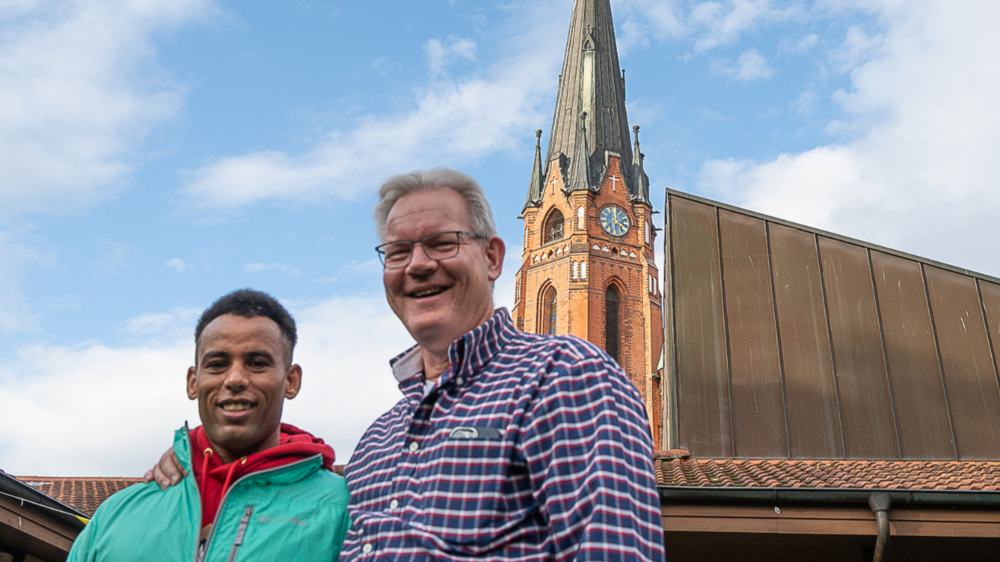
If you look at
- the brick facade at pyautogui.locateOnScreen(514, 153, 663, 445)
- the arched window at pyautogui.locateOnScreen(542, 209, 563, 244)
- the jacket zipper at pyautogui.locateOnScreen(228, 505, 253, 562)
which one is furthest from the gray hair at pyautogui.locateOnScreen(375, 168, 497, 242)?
the arched window at pyautogui.locateOnScreen(542, 209, 563, 244)

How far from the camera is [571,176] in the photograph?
42.6m

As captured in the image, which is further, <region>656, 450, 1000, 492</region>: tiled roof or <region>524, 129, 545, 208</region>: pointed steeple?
<region>524, 129, 545, 208</region>: pointed steeple

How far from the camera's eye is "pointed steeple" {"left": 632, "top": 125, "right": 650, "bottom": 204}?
43.5 meters

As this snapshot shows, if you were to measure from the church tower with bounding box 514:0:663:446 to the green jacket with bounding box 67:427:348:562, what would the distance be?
35.9 meters

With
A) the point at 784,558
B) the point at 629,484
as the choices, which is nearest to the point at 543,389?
the point at 629,484

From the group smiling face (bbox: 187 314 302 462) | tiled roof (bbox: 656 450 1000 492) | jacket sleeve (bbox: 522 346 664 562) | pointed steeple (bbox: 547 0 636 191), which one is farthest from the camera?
pointed steeple (bbox: 547 0 636 191)

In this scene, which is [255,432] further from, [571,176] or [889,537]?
[571,176]

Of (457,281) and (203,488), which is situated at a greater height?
(457,281)

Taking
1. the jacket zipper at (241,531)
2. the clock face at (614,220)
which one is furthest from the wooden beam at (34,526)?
the clock face at (614,220)

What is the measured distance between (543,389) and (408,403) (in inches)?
23.2

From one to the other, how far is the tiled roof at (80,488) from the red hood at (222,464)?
23.0ft

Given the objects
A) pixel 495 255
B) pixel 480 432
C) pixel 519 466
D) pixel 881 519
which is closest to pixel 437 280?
pixel 495 255

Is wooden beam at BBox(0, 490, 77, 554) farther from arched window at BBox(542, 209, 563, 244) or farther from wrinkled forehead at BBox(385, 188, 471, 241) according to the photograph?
arched window at BBox(542, 209, 563, 244)

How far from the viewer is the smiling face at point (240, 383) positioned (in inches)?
99.5
